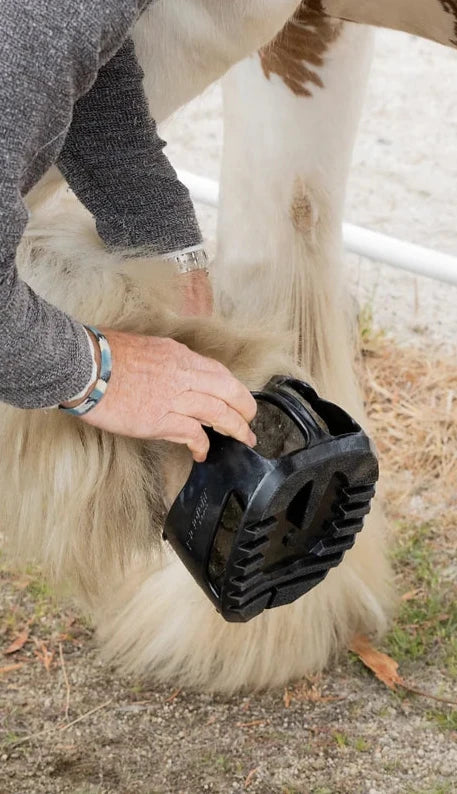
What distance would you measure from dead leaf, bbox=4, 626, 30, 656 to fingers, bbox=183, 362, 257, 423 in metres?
0.54

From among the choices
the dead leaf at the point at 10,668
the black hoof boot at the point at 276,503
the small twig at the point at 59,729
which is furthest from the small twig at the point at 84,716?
the black hoof boot at the point at 276,503

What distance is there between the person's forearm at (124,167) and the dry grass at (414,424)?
0.65m

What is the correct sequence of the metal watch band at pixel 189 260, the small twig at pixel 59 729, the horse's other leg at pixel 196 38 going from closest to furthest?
the horse's other leg at pixel 196 38 → the metal watch band at pixel 189 260 → the small twig at pixel 59 729

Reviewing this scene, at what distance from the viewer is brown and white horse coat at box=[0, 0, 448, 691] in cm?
85

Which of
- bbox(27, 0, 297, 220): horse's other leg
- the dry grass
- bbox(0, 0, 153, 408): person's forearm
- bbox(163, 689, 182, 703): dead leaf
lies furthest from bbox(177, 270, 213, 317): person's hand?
the dry grass

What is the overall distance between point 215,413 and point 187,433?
0.08 ft

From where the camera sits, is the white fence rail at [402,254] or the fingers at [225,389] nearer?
the fingers at [225,389]

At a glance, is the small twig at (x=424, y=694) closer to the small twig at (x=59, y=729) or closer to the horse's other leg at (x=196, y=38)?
the small twig at (x=59, y=729)

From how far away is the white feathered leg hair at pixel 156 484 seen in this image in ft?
2.77

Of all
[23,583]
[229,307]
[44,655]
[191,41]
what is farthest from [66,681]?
[191,41]

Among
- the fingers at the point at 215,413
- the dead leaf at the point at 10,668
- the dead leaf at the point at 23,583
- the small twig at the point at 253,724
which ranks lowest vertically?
the dead leaf at the point at 10,668

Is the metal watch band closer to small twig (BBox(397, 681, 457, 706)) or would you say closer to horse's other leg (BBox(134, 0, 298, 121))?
horse's other leg (BBox(134, 0, 298, 121))

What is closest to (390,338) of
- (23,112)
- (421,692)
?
(421,692)

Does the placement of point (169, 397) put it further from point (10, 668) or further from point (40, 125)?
point (10, 668)
